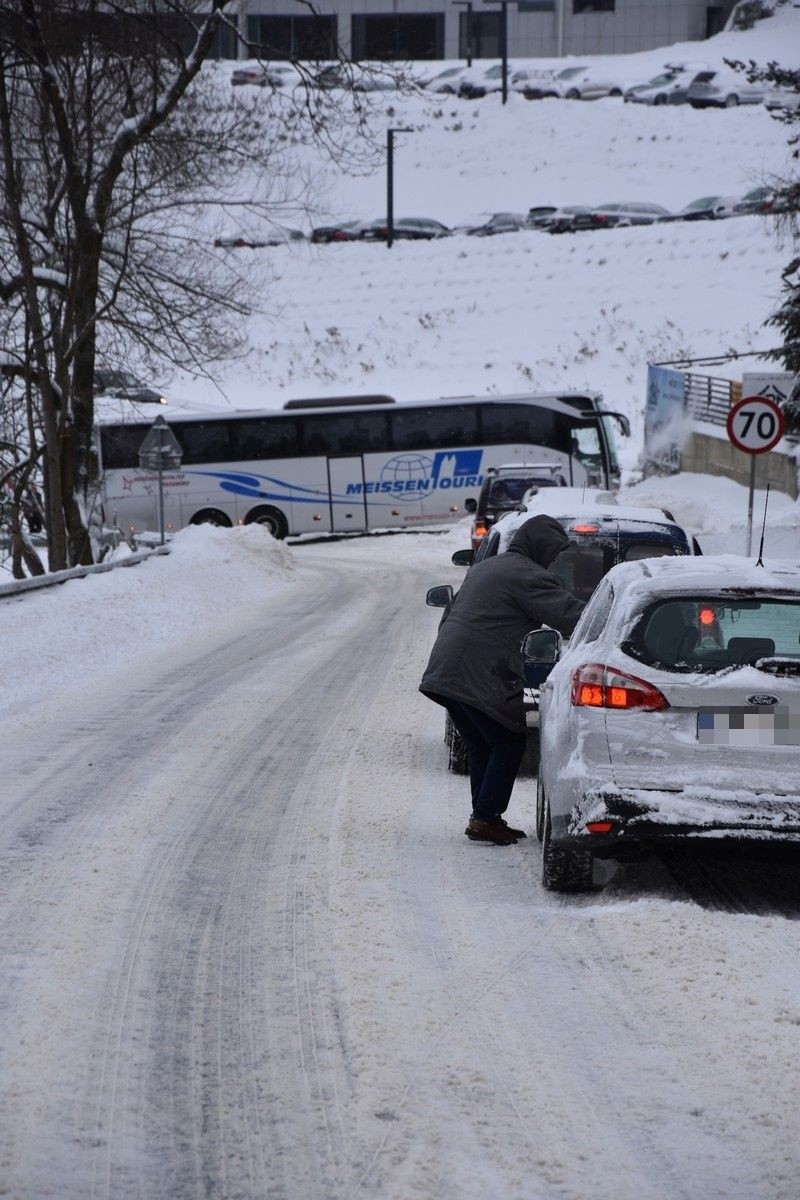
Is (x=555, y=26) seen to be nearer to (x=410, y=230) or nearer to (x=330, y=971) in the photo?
(x=410, y=230)

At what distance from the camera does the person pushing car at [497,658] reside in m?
7.66

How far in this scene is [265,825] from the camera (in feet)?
26.5

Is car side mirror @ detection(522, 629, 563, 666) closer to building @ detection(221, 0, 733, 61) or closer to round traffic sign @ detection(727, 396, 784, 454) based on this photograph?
round traffic sign @ detection(727, 396, 784, 454)

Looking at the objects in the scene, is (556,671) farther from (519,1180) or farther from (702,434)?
(702,434)

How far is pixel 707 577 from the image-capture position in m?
6.57

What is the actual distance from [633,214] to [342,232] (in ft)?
46.9

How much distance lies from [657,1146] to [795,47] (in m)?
98.5

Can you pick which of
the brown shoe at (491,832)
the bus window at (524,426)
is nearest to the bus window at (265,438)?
the bus window at (524,426)

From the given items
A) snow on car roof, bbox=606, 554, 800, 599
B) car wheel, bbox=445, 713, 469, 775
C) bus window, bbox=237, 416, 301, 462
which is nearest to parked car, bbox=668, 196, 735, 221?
bus window, bbox=237, 416, 301, 462

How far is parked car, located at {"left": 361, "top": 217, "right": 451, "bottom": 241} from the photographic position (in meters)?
76.1

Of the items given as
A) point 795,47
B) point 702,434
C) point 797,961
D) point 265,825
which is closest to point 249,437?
point 702,434

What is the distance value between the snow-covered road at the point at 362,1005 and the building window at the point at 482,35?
100 meters

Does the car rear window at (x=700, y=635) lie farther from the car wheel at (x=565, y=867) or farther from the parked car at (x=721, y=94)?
the parked car at (x=721, y=94)

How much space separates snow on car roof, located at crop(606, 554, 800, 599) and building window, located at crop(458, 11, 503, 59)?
330ft
